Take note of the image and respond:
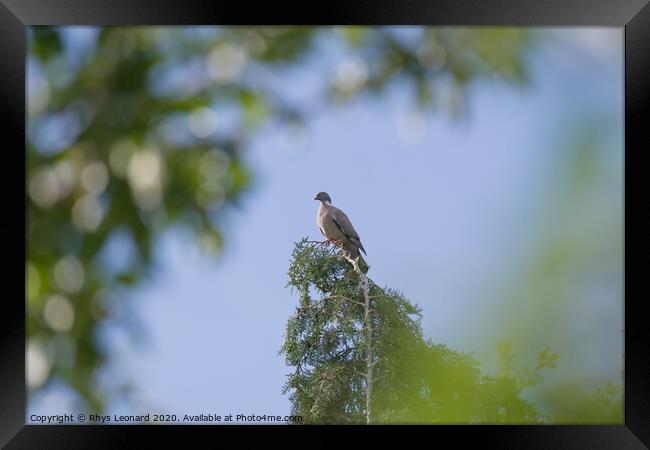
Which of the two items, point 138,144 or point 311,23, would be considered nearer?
point 138,144

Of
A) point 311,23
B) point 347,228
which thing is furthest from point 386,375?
point 311,23

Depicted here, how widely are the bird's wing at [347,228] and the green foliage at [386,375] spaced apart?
172 mm

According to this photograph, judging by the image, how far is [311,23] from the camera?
189 cm

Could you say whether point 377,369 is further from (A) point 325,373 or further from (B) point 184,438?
(B) point 184,438

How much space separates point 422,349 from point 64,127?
1284 millimetres

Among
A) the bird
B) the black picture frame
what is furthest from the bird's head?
the black picture frame

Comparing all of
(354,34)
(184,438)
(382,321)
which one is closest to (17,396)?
(184,438)

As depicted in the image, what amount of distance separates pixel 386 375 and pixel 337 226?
52cm

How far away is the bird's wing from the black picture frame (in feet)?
2.03

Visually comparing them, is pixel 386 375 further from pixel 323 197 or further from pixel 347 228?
pixel 323 197

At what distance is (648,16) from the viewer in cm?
202

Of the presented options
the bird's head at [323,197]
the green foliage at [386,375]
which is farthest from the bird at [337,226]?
the green foliage at [386,375]

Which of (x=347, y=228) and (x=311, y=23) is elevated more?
(x=311, y=23)

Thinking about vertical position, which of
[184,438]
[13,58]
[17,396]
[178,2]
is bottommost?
[184,438]
